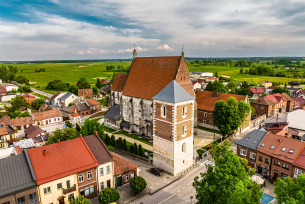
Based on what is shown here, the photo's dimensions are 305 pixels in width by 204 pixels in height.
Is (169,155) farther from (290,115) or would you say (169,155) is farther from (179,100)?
(290,115)

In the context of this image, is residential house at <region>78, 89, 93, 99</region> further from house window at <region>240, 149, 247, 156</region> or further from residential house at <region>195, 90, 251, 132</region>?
house window at <region>240, 149, 247, 156</region>

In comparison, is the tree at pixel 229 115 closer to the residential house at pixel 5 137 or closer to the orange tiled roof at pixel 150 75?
the orange tiled roof at pixel 150 75

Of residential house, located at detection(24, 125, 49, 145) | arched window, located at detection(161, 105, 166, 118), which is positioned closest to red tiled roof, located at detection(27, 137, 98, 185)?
arched window, located at detection(161, 105, 166, 118)

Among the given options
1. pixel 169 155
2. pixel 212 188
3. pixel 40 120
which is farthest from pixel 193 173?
pixel 40 120

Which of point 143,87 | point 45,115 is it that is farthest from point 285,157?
point 45,115

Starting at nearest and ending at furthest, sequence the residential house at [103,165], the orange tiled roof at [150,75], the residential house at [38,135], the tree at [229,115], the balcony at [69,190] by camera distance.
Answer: the balcony at [69,190] < the residential house at [103,165] < the tree at [229,115] < the orange tiled roof at [150,75] < the residential house at [38,135]

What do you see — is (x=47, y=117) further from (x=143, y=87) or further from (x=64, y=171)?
(x=64, y=171)

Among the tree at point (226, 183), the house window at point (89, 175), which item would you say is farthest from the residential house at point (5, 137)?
the tree at point (226, 183)
